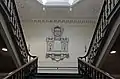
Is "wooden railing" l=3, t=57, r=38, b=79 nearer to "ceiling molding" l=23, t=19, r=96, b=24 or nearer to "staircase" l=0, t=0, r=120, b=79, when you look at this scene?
"staircase" l=0, t=0, r=120, b=79

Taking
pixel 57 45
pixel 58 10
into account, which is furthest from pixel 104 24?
pixel 57 45

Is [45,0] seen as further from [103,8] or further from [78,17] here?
[103,8]

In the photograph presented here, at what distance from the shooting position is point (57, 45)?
34.6 feet

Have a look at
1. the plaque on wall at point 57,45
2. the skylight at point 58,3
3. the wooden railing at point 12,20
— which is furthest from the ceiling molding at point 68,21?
the wooden railing at point 12,20

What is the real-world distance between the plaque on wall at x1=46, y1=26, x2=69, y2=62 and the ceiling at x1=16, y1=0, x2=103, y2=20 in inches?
27.7

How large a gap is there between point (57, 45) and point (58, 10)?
1654 millimetres

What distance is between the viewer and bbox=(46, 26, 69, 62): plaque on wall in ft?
34.0

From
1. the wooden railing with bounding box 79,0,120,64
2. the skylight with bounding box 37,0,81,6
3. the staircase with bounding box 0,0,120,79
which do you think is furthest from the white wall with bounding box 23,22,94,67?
the wooden railing with bounding box 79,0,120,64

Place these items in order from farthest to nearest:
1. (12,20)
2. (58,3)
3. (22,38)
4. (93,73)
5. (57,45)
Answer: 1. (57,45)
2. (58,3)
3. (22,38)
4. (12,20)
5. (93,73)

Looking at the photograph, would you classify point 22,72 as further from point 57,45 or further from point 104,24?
point 57,45

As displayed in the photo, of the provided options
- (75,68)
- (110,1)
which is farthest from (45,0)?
(110,1)

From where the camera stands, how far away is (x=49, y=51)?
10.4 m

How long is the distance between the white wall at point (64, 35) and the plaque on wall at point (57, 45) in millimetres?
148

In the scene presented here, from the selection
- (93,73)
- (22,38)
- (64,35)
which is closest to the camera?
(93,73)
